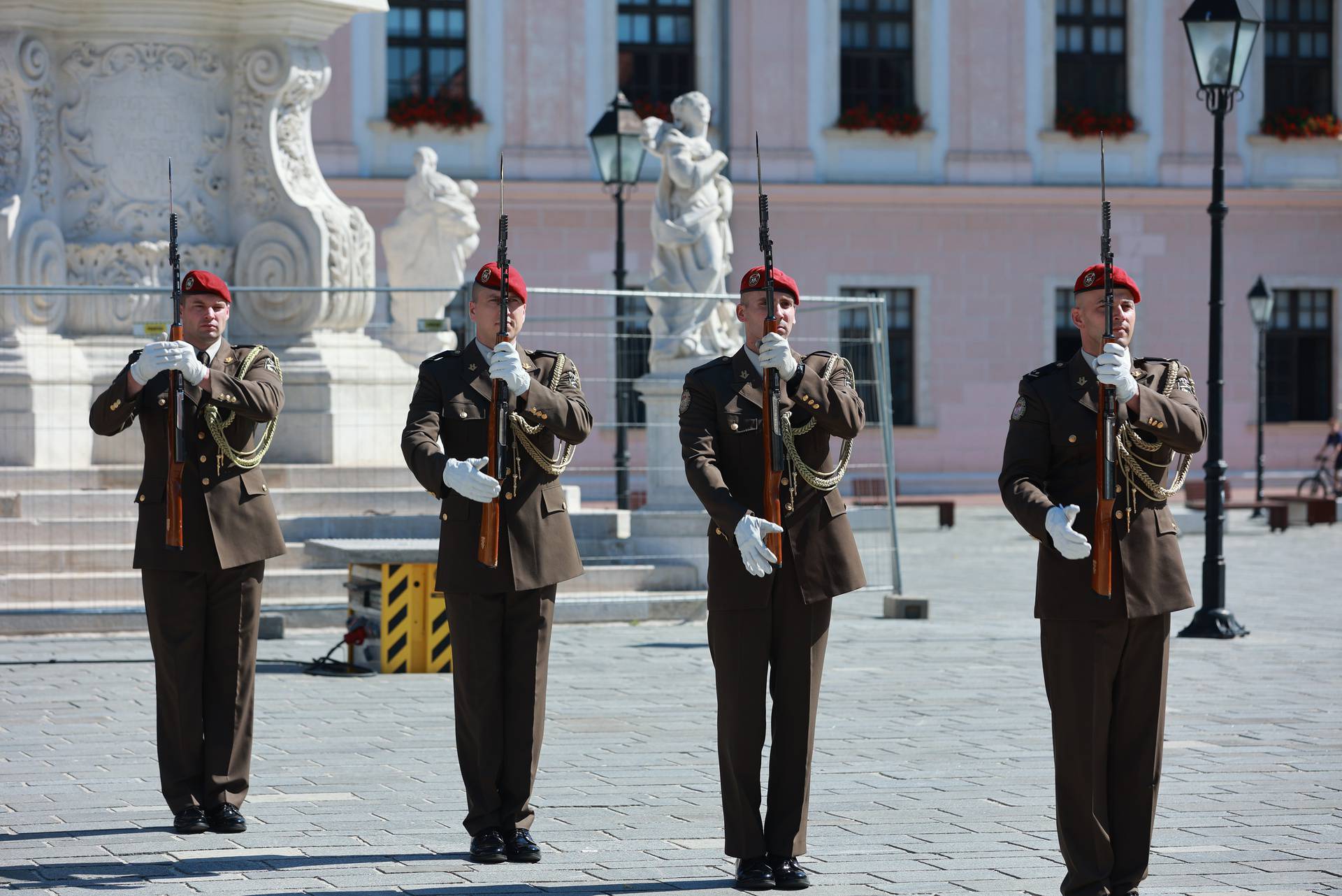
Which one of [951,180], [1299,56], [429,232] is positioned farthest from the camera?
[1299,56]

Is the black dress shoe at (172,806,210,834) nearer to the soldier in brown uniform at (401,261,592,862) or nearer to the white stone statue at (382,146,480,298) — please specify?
the soldier in brown uniform at (401,261,592,862)

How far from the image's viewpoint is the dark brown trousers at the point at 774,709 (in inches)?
242

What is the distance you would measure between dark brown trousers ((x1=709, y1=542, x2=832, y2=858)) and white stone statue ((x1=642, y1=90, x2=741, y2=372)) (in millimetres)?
9198

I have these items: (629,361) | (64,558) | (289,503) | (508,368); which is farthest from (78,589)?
(508,368)

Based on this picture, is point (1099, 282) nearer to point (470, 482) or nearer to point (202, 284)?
point (470, 482)

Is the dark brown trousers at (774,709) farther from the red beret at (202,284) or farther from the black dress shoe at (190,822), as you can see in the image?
the red beret at (202,284)

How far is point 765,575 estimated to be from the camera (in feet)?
20.4

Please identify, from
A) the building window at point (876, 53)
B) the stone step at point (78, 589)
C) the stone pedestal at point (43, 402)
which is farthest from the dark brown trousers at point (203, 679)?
the building window at point (876, 53)

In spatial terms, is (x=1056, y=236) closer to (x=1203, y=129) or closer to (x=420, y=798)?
(x=1203, y=129)

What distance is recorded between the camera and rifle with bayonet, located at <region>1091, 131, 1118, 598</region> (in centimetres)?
571

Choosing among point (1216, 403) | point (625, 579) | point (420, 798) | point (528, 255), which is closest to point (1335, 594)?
point (1216, 403)

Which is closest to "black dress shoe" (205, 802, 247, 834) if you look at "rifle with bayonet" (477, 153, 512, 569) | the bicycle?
"rifle with bayonet" (477, 153, 512, 569)

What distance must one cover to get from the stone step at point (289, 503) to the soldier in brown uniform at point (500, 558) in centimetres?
631

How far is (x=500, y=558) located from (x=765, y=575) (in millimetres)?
854
